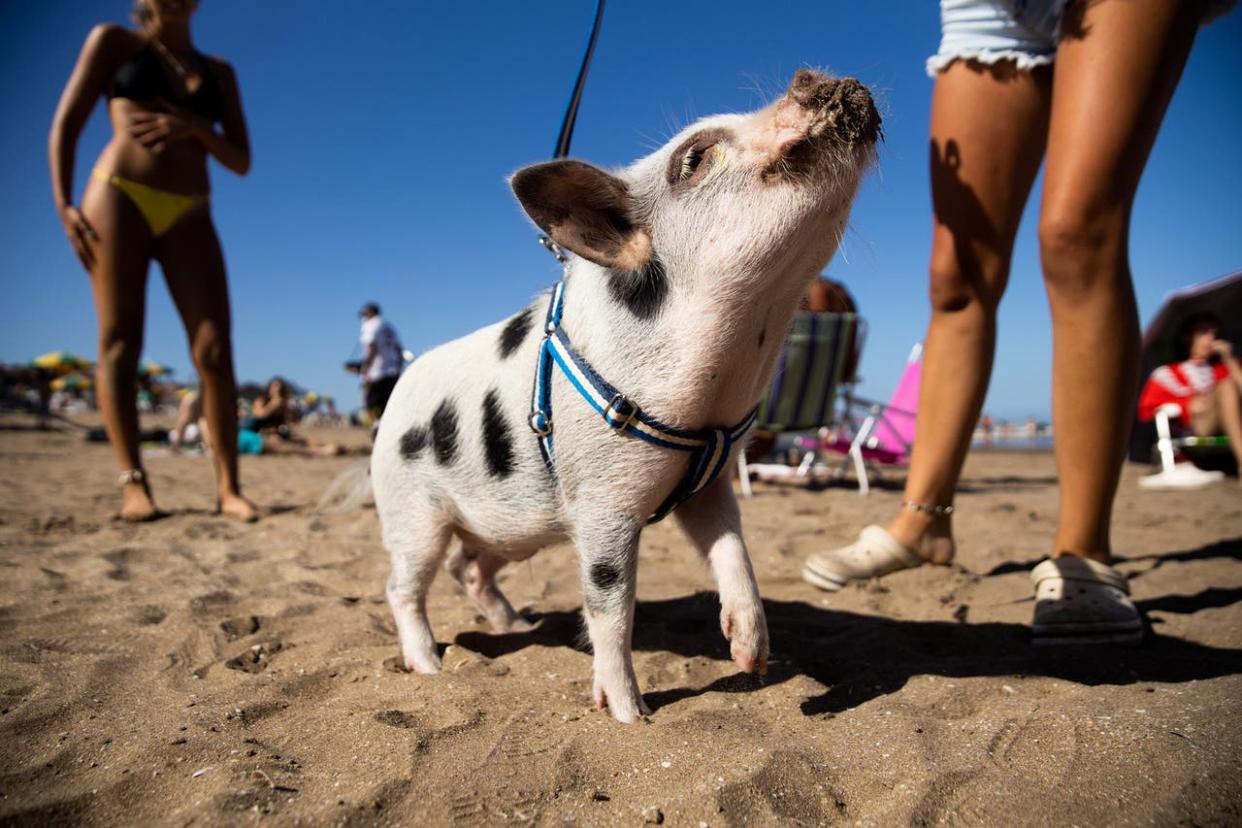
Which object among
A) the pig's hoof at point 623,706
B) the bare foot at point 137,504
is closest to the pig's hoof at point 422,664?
the pig's hoof at point 623,706

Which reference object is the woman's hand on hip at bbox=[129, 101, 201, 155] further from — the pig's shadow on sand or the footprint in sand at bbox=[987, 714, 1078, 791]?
the footprint in sand at bbox=[987, 714, 1078, 791]

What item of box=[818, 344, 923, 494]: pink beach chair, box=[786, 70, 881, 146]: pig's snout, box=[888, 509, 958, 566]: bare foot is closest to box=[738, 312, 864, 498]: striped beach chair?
box=[818, 344, 923, 494]: pink beach chair

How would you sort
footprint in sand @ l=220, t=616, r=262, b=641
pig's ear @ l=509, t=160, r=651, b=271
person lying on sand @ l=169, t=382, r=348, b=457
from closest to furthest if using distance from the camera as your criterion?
pig's ear @ l=509, t=160, r=651, b=271, footprint in sand @ l=220, t=616, r=262, b=641, person lying on sand @ l=169, t=382, r=348, b=457

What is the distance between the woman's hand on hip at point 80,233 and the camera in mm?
3971

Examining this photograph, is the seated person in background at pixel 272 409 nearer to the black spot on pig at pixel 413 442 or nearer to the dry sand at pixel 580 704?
the dry sand at pixel 580 704

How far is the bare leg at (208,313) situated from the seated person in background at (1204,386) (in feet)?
28.7

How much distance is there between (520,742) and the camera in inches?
61.6

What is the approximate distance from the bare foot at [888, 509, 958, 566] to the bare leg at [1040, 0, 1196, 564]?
1.77 feet

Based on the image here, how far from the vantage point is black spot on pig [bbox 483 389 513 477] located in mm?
1921

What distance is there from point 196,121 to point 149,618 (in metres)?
3.12

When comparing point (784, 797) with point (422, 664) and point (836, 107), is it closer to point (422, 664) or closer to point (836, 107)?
point (422, 664)

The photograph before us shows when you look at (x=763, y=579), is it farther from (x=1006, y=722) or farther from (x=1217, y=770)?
(x=1217, y=770)

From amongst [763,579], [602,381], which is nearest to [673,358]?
[602,381]

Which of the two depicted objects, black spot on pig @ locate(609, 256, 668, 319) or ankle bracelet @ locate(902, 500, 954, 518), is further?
ankle bracelet @ locate(902, 500, 954, 518)
